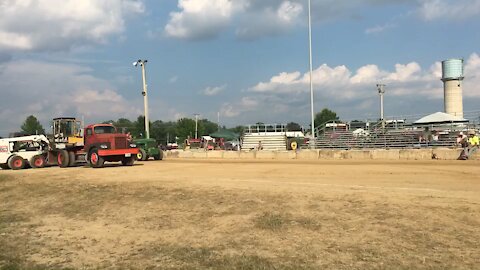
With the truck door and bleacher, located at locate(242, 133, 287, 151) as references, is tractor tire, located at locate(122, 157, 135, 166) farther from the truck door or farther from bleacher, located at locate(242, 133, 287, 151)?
bleacher, located at locate(242, 133, 287, 151)

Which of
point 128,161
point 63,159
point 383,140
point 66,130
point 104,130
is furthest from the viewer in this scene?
point 383,140

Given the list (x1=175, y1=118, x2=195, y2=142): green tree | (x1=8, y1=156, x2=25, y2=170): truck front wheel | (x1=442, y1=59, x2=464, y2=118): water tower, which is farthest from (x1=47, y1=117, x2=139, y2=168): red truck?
(x1=175, y1=118, x2=195, y2=142): green tree

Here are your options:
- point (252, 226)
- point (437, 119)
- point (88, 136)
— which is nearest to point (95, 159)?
point (88, 136)

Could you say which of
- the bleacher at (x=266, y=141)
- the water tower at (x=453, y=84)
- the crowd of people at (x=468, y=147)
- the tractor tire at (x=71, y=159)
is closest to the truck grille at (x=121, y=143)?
the tractor tire at (x=71, y=159)

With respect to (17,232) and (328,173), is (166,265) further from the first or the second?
(328,173)

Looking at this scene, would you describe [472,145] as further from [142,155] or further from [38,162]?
[38,162]

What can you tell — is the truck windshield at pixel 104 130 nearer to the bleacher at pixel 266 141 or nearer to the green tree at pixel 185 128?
the bleacher at pixel 266 141

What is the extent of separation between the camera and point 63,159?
1104 inches

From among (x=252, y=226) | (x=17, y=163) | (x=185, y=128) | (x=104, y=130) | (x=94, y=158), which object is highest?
(x=185, y=128)

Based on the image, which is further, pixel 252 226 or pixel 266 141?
pixel 266 141

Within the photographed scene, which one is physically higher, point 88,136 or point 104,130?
point 104,130

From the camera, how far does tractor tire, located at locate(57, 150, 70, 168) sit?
1098 inches

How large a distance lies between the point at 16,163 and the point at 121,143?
775 cm

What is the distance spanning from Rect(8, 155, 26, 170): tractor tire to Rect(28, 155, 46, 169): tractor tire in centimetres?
51
